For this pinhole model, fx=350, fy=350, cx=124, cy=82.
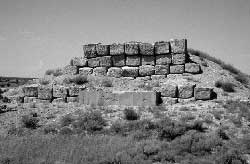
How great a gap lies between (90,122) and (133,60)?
774cm

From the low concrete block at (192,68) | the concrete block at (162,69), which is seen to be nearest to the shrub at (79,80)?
the concrete block at (162,69)

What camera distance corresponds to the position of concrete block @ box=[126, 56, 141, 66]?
21.6m

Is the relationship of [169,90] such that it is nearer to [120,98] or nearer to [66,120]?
[120,98]

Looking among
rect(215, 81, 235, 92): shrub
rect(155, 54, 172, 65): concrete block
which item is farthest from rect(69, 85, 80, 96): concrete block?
rect(215, 81, 235, 92): shrub

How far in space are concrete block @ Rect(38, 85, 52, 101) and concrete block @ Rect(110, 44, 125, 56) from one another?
447 cm

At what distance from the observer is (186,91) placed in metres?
18.2

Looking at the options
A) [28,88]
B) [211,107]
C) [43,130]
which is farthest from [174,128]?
[28,88]

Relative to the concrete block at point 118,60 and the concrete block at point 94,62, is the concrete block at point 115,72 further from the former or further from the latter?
the concrete block at point 94,62

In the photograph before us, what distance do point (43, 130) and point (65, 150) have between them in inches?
138

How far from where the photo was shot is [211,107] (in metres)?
16.6

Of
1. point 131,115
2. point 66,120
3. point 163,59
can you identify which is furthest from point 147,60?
point 66,120

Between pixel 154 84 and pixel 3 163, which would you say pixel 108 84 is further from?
pixel 3 163

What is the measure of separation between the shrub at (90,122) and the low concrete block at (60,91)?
13.7ft

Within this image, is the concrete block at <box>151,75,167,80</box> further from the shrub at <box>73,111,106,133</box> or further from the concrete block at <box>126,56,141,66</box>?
the shrub at <box>73,111,106,133</box>
